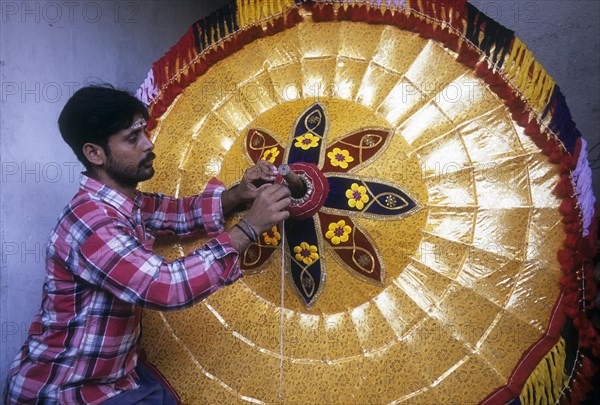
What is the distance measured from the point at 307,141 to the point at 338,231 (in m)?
0.28

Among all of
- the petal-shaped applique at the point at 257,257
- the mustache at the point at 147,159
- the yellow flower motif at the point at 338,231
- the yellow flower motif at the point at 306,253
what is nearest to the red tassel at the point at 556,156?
the yellow flower motif at the point at 338,231

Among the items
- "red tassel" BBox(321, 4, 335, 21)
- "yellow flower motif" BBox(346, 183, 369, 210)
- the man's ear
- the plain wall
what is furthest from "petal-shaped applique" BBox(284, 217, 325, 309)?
the plain wall

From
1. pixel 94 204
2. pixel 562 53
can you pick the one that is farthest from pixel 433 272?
pixel 562 53

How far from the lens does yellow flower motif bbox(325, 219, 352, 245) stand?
1533 millimetres

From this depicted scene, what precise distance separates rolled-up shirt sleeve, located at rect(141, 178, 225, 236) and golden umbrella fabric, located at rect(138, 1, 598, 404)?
0.07 meters

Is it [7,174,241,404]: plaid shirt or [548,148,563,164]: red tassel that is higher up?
[548,148,563,164]: red tassel

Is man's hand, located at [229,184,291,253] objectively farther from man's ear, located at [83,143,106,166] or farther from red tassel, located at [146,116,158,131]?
red tassel, located at [146,116,158,131]

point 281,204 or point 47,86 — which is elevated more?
point 47,86

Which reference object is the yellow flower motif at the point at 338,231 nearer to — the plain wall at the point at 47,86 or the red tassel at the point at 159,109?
the red tassel at the point at 159,109

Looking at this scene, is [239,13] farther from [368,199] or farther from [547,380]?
[547,380]

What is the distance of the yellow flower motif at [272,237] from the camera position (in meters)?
1.61

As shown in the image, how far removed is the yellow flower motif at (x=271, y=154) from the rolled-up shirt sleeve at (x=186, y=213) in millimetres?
179

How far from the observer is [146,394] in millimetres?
1516

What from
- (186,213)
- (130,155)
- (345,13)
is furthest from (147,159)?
(345,13)
